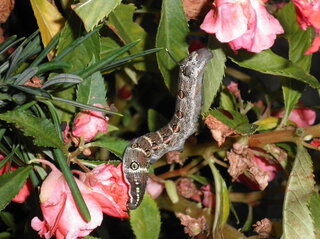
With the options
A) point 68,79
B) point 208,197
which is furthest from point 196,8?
point 208,197

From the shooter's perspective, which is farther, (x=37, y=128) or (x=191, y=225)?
(x=191, y=225)

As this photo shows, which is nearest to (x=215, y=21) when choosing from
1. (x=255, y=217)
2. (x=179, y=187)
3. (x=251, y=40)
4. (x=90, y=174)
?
(x=251, y=40)

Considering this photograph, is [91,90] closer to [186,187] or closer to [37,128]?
[37,128]

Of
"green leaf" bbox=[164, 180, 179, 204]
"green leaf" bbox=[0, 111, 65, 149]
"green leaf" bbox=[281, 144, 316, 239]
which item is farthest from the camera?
"green leaf" bbox=[164, 180, 179, 204]

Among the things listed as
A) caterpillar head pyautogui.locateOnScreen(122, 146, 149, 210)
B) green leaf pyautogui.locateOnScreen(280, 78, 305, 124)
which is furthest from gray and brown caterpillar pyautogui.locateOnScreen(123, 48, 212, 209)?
green leaf pyautogui.locateOnScreen(280, 78, 305, 124)

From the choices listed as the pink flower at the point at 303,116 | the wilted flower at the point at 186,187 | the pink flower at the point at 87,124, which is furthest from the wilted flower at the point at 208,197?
the pink flower at the point at 87,124

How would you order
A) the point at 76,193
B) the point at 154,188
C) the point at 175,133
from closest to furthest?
1. the point at 76,193
2. the point at 175,133
3. the point at 154,188

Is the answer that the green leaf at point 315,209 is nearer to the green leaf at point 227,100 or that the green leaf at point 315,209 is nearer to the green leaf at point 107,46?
the green leaf at point 227,100

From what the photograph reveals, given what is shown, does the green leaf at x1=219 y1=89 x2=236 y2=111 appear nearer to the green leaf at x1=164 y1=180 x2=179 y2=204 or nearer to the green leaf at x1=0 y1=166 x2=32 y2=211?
the green leaf at x1=164 y1=180 x2=179 y2=204
